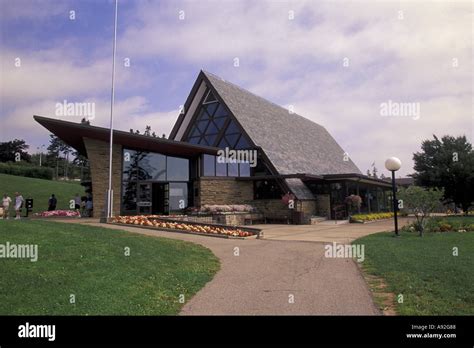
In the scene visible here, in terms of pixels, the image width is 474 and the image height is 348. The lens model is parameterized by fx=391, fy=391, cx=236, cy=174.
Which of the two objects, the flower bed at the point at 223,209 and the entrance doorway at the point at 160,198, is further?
the entrance doorway at the point at 160,198

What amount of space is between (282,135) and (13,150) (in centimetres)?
5800

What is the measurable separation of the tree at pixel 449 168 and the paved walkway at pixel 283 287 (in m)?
24.8

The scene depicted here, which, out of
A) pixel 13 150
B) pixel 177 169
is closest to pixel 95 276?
pixel 177 169

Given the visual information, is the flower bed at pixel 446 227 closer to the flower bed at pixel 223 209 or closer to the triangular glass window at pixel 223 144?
the flower bed at pixel 223 209

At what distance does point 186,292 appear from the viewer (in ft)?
22.1

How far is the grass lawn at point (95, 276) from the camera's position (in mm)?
5285

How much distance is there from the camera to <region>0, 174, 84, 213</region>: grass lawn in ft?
127

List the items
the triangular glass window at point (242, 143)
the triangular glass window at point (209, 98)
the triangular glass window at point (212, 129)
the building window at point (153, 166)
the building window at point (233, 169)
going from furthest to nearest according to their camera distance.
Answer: the triangular glass window at point (209, 98) → the triangular glass window at point (212, 129) → the triangular glass window at point (242, 143) → the building window at point (233, 169) → the building window at point (153, 166)

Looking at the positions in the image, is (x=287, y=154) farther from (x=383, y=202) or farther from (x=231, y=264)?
(x=231, y=264)

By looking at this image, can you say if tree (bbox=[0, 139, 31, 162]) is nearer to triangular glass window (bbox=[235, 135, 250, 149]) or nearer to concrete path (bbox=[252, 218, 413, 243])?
triangular glass window (bbox=[235, 135, 250, 149])

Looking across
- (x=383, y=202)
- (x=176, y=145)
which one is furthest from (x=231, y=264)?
(x=383, y=202)

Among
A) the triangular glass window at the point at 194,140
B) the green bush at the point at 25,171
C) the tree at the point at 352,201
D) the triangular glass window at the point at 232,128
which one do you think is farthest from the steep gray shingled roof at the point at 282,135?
the green bush at the point at 25,171

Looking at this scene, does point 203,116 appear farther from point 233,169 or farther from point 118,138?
point 118,138

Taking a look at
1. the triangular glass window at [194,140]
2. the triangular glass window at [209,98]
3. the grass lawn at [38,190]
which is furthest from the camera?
the grass lawn at [38,190]
